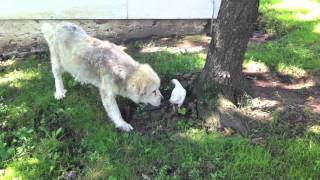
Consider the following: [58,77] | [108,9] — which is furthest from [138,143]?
[108,9]

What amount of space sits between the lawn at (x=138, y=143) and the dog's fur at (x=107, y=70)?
33 centimetres

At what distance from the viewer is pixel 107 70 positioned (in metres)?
6.87

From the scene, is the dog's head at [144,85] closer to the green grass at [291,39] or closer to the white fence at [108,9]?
the green grass at [291,39]

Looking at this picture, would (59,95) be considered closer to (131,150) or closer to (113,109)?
(113,109)

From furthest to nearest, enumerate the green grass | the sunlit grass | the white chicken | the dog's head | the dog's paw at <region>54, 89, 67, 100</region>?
the sunlit grass → the green grass → the dog's paw at <region>54, 89, 67, 100</region> → the white chicken → the dog's head

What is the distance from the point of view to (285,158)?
19.8ft

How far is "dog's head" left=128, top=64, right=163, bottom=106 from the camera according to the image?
6688 millimetres

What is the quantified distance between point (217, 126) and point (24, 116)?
274 centimetres

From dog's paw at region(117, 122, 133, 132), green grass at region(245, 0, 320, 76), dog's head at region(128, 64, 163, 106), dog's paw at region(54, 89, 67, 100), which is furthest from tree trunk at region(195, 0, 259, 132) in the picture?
dog's paw at region(54, 89, 67, 100)

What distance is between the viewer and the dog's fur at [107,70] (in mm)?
6742

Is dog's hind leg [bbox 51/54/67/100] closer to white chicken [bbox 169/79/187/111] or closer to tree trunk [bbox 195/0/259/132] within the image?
white chicken [bbox 169/79/187/111]

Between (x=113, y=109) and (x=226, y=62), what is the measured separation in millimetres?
1608

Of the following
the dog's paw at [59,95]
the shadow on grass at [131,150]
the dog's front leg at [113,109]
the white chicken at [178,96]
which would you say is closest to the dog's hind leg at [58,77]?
the dog's paw at [59,95]

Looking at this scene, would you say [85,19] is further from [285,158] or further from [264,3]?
[285,158]
